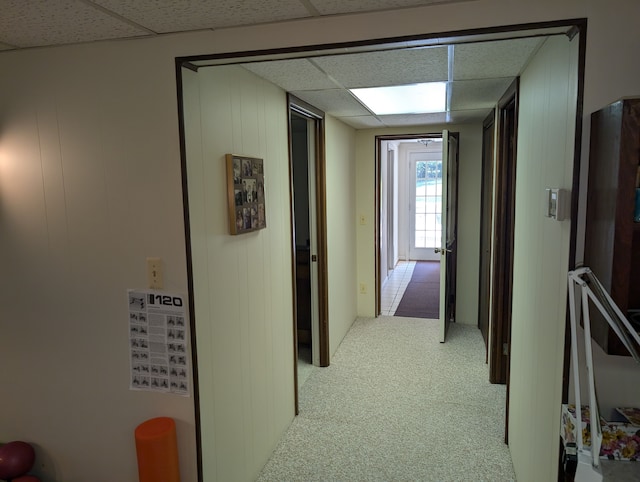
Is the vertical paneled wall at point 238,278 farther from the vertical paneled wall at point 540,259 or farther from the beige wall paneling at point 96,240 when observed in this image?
the vertical paneled wall at point 540,259

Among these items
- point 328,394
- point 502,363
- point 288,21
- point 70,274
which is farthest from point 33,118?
point 502,363

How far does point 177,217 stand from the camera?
1.89 meters

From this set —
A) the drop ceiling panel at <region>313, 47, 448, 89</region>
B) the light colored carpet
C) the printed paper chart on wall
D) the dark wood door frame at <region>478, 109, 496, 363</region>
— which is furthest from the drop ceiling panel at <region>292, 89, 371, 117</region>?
the light colored carpet

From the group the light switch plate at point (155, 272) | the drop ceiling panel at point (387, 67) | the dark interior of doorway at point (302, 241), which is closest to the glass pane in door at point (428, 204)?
the dark interior of doorway at point (302, 241)

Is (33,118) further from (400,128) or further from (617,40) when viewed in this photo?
(400,128)

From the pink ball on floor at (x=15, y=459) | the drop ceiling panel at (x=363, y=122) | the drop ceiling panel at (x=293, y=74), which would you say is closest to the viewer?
the pink ball on floor at (x=15, y=459)

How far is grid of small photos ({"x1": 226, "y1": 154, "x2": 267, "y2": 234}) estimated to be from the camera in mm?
2199

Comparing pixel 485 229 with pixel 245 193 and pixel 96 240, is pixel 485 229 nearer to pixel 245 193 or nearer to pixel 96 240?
pixel 245 193

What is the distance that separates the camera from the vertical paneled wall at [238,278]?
1987 mm

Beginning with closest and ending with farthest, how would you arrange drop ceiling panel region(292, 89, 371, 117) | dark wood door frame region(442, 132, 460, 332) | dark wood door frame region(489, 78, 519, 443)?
drop ceiling panel region(292, 89, 371, 117) < dark wood door frame region(489, 78, 519, 443) < dark wood door frame region(442, 132, 460, 332)

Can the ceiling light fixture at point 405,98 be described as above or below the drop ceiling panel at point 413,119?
below

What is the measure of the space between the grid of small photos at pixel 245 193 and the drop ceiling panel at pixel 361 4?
0.89 metres

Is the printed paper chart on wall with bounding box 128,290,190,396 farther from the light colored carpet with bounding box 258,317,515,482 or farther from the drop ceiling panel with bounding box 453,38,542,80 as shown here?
the drop ceiling panel with bounding box 453,38,542,80

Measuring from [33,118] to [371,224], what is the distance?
12.2 feet
